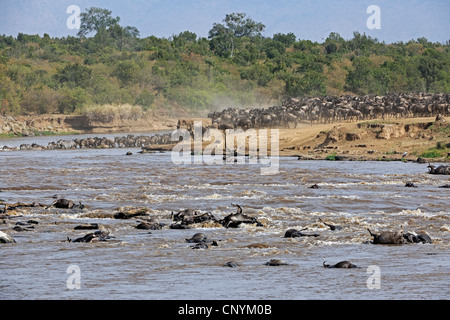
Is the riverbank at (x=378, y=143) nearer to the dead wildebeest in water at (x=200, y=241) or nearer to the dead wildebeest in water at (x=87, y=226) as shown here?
the dead wildebeest in water at (x=87, y=226)

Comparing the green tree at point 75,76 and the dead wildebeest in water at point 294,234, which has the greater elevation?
the green tree at point 75,76

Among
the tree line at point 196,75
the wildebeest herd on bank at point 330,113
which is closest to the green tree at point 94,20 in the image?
the tree line at point 196,75

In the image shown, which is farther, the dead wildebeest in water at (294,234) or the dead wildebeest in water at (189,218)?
the dead wildebeest in water at (189,218)

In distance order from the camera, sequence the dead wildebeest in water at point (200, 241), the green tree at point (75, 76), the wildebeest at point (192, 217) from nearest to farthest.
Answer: the dead wildebeest in water at point (200, 241) < the wildebeest at point (192, 217) < the green tree at point (75, 76)

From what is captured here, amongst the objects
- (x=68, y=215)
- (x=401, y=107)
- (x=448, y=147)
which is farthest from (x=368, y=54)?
(x=68, y=215)

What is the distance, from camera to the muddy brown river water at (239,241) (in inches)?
415

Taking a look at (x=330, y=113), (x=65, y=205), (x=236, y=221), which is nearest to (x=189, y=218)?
(x=236, y=221)

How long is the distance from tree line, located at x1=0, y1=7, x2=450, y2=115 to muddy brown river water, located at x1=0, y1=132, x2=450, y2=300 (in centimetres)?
5658

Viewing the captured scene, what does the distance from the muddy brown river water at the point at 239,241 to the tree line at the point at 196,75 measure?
56580 mm

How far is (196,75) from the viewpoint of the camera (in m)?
103

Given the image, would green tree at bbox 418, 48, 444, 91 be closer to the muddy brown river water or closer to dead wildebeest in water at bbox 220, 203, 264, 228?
the muddy brown river water

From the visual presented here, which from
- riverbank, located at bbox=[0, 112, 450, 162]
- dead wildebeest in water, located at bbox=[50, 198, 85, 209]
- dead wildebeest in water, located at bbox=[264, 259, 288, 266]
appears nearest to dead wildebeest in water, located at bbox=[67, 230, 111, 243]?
dead wildebeest in water, located at bbox=[264, 259, 288, 266]

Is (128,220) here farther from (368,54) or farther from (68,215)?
(368,54)

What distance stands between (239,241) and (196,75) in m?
89.4
